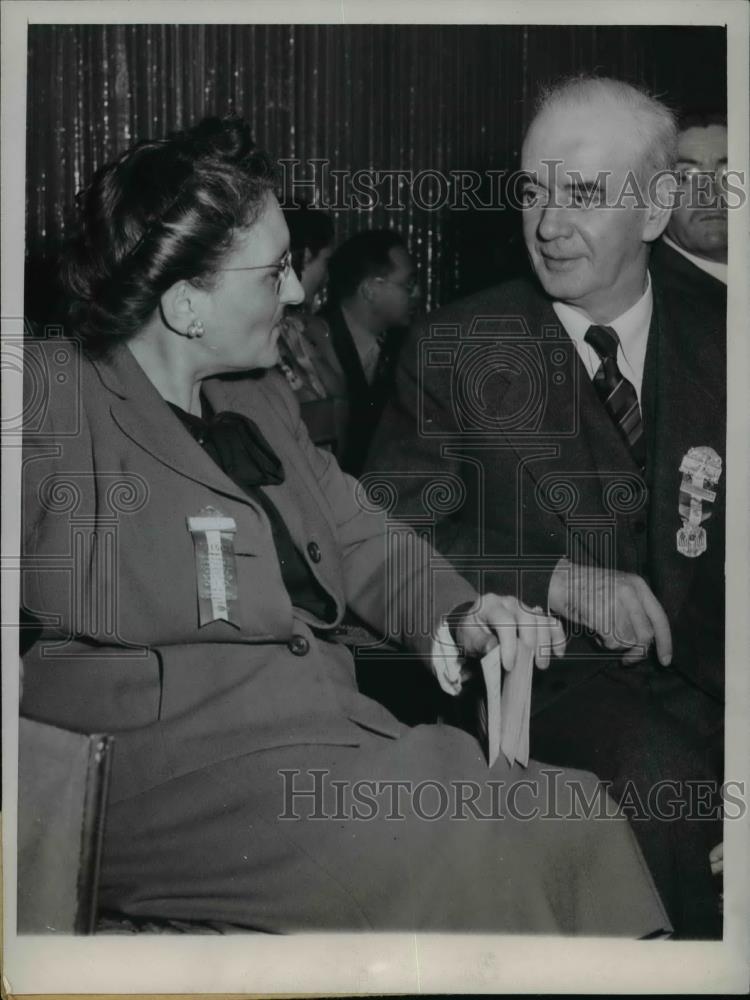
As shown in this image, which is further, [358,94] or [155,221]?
[358,94]

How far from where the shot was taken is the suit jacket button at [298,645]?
2.36 m

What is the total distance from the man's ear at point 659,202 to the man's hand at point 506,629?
86 cm

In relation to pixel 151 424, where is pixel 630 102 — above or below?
above

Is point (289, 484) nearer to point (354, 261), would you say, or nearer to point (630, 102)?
point (354, 261)

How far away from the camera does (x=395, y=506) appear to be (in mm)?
2451

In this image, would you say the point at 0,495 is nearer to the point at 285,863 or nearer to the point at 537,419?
the point at 285,863

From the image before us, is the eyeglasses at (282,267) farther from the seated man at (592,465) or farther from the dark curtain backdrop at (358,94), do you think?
the seated man at (592,465)

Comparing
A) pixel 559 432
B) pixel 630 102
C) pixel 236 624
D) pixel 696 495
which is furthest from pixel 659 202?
pixel 236 624

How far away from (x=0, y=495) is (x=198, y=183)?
798 mm

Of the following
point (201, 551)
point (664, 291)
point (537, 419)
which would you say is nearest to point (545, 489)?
point (537, 419)

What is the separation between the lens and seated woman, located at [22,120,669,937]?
234 cm

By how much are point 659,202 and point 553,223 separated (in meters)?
0.24

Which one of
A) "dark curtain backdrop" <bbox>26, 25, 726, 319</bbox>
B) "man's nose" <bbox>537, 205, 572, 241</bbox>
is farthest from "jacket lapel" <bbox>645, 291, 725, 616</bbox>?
"dark curtain backdrop" <bbox>26, 25, 726, 319</bbox>

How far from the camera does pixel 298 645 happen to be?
2.36 meters
